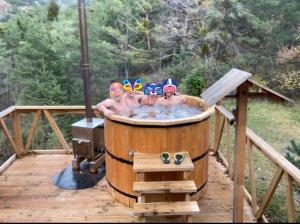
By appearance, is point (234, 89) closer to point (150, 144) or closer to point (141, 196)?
point (150, 144)

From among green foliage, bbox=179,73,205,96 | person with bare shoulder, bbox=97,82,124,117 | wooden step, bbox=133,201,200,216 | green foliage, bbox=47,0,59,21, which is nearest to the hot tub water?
person with bare shoulder, bbox=97,82,124,117

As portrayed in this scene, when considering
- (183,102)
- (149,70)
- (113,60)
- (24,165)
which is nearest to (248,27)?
(149,70)

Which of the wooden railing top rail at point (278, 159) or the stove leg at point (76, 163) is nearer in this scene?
the wooden railing top rail at point (278, 159)

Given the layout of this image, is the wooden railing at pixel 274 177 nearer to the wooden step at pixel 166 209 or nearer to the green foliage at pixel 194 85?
the wooden step at pixel 166 209

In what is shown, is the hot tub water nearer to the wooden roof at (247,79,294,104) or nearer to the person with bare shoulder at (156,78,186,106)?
the person with bare shoulder at (156,78,186,106)

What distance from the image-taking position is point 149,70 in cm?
1229

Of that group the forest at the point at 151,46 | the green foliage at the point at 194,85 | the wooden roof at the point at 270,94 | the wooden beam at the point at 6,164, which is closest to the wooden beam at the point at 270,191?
the wooden roof at the point at 270,94

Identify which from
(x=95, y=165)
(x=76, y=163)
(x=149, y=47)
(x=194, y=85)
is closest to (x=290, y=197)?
(x=95, y=165)

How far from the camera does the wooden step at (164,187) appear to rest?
2760 mm

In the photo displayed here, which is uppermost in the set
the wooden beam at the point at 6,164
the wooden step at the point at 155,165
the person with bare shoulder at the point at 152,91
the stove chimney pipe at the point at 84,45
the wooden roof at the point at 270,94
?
the stove chimney pipe at the point at 84,45

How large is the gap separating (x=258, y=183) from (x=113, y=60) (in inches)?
302

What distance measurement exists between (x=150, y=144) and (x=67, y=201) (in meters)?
1.17

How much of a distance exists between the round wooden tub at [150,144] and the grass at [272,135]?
1.87 meters

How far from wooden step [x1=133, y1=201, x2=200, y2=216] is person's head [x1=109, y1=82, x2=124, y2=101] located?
1.36m
